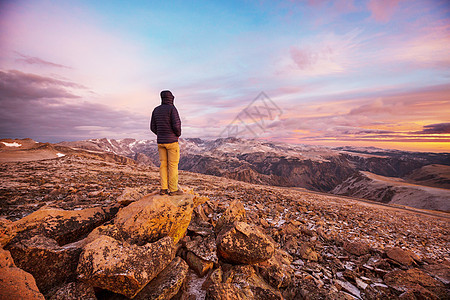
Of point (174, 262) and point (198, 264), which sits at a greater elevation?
point (174, 262)

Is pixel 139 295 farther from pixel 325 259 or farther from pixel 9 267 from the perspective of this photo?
pixel 325 259

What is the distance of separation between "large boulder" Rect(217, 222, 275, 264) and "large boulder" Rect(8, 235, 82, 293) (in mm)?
3261

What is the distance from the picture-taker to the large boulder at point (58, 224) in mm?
3994

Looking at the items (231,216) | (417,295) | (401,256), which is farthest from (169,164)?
(401,256)

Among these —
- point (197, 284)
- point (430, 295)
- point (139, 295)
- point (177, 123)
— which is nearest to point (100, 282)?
point (139, 295)

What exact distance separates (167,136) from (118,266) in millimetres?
3744

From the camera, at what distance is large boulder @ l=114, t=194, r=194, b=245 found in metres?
4.65

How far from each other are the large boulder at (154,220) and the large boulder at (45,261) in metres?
1.15

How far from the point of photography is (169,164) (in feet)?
20.5

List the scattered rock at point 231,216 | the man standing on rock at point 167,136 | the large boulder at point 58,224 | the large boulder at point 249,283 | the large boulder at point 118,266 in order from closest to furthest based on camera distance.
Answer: the large boulder at point 118,266 → the large boulder at point 249,283 → the large boulder at point 58,224 → the man standing on rock at point 167,136 → the scattered rock at point 231,216

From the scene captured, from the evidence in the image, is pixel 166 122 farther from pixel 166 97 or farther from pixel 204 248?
pixel 204 248

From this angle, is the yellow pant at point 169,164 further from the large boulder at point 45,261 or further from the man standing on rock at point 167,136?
the large boulder at point 45,261

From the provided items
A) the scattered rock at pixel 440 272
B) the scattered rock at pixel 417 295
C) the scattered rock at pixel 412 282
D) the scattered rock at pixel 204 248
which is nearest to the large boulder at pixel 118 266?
the scattered rock at pixel 204 248

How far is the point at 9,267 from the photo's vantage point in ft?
9.43
